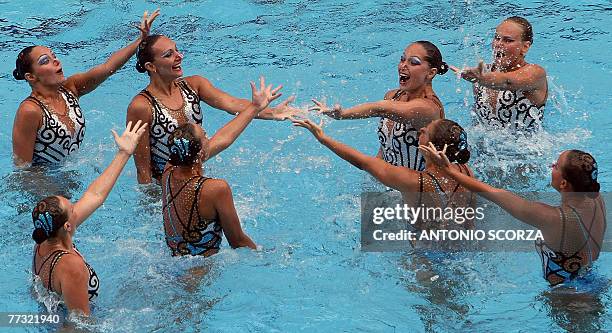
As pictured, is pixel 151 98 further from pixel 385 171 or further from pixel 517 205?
pixel 517 205

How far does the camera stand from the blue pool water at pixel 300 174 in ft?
20.6

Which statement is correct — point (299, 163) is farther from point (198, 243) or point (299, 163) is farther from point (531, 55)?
point (531, 55)

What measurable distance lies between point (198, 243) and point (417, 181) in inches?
62.2

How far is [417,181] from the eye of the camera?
5.97 m

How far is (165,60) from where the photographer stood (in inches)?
286

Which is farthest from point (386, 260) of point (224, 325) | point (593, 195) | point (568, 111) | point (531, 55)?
point (531, 55)

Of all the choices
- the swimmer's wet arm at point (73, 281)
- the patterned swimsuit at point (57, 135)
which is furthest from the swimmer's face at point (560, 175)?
the patterned swimsuit at point (57, 135)

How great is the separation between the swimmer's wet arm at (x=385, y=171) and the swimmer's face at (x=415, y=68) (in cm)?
101

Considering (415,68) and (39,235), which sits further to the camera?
(415,68)

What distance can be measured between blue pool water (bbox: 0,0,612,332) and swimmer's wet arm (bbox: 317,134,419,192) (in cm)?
69

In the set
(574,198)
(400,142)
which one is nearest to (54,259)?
(400,142)

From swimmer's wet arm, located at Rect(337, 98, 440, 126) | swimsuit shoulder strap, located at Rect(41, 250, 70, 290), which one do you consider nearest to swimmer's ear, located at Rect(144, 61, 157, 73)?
swimmer's wet arm, located at Rect(337, 98, 440, 126)

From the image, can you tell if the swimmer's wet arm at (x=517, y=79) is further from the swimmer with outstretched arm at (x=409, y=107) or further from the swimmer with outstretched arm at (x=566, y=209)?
the swimmer with outstretched arm at (x=566, y=209)

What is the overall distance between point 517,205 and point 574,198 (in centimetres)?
35
